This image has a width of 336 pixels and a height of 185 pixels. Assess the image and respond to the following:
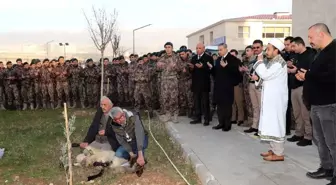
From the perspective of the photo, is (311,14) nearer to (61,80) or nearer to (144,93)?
(144,93)

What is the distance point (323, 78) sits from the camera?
15.3 feet

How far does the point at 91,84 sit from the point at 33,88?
210 cm

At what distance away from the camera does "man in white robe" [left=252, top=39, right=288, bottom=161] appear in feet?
19.0

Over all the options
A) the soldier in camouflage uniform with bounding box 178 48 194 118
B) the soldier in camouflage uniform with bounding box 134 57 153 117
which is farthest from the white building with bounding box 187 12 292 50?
the soldier in camouflage uniform with bounding box 178 48 194 118

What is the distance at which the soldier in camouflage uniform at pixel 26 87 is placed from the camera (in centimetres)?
1398

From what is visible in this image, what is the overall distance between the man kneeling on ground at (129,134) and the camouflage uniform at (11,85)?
9.04m

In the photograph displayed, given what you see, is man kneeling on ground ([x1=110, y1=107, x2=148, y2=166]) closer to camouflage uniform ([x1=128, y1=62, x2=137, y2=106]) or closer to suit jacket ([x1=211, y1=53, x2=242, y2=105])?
suit jacket ([x1=211, y1=53, x2=242, y2=105])

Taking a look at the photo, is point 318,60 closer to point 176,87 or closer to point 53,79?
point 176,87

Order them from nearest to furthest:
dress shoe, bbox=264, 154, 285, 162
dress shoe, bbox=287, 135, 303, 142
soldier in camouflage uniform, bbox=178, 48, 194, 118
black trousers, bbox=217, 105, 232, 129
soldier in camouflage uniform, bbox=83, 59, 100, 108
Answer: dress shoe, bbox=264, 154, 285, 162 < dress shoe, bbox=287, 135, 303, 142 < black trousers, bbox=217, 105, 232, 129 < soldier in camouflage uniform, bbox=178, 48, 194, 118 < soldier in camouflage uniform, bbox=83, 59, 100, 108

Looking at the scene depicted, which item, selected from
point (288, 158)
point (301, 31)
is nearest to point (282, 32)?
point (301, 31)

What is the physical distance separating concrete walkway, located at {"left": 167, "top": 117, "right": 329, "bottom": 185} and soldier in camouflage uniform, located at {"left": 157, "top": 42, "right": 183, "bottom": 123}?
1.66 meters

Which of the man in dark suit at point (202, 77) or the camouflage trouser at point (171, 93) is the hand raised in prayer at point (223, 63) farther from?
the camouflage trouser at point (171, 93)

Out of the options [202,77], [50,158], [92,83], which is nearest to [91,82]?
[92,83]

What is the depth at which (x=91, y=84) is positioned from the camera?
1401 centimetres
